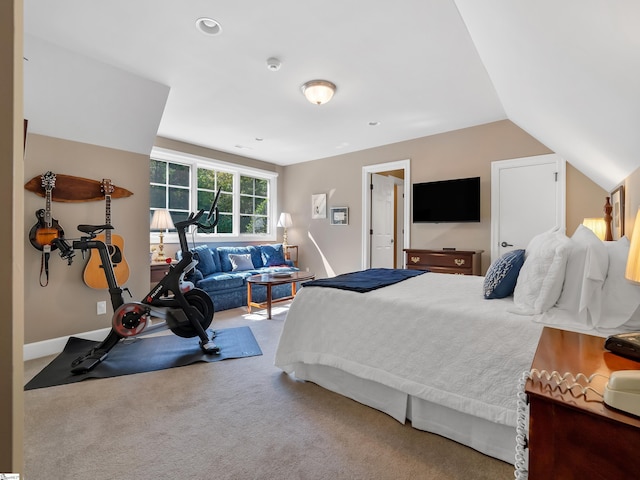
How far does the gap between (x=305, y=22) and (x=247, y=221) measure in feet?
14.2

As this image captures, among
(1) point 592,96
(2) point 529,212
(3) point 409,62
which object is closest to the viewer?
(1) point 592,96

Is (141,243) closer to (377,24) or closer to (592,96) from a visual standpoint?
(377,24)

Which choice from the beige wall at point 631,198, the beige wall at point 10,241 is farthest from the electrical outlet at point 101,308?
the beige wall at point 631,198

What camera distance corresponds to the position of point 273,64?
106 inches

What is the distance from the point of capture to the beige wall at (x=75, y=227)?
2865 millimetres

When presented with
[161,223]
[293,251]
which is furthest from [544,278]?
[293,251]

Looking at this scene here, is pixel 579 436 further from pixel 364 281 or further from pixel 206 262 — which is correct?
pixel 206 262

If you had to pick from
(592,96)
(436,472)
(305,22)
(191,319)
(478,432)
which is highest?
(305,22)

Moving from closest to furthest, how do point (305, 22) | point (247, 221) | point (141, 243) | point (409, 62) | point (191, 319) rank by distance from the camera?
point (305, 22) < point (409, 62) < point (191, 319) < point (141, 243) < point (247, 221)

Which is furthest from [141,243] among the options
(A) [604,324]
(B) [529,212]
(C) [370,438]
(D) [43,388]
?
(B) [529,212]

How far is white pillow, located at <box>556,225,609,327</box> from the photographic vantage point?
1.44m

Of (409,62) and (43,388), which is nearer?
(43,388)

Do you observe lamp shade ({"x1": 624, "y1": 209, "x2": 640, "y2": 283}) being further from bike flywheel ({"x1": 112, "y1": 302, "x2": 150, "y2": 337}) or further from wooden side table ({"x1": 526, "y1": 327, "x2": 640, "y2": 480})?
bike flywheel ({"x1": 112, "y1": 302, "x2": 150, "y2": 337})

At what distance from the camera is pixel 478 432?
5.19ft
